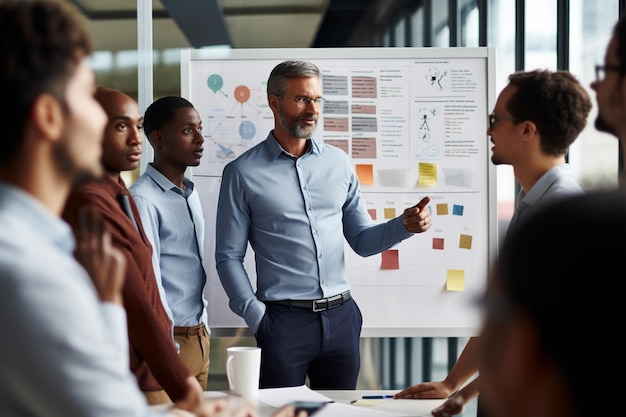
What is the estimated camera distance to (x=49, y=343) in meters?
1.00

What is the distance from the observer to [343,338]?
3350mm

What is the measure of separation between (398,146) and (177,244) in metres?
1.34

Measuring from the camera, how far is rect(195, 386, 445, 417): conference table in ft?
6.27

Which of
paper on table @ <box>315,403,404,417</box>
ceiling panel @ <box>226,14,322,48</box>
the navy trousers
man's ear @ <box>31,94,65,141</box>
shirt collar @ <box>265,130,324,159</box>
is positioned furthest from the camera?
ceiling panel @ <box>226,14,322,48</box>

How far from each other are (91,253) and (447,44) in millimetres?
3852

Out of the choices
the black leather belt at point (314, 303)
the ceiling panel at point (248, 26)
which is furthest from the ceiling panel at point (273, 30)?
the black leather belt at point (314, 303)

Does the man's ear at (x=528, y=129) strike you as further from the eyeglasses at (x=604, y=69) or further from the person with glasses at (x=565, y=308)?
the person with glasses at (x=565, y=308)

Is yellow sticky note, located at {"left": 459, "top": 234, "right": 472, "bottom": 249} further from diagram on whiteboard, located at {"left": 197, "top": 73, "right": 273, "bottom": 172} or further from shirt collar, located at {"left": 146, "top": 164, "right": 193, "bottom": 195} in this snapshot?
shirt collar, located at {"left": 146, "top": 164, "right": 193, "bottom": 195}

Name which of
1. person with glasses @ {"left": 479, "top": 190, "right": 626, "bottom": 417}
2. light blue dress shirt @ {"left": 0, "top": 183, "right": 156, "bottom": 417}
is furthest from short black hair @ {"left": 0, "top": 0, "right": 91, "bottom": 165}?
person with glasses @ {"left": 479, "top": 190, "right": 626, "bottom": 417}

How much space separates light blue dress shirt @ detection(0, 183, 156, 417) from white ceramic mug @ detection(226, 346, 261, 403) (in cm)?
103

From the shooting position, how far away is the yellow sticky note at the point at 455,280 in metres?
4.07

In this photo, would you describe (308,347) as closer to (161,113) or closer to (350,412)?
(161,113)

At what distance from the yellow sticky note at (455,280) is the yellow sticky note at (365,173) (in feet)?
2.06

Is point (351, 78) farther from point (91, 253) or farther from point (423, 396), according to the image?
point (91, 253)
